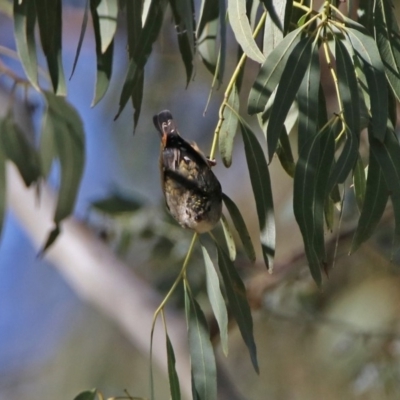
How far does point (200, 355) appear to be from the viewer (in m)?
1.14

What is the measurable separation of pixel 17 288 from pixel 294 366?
2.29 m

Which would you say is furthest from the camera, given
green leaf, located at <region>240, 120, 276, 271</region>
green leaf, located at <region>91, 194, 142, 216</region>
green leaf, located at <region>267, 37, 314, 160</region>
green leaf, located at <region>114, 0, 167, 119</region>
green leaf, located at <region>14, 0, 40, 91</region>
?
green leaf, located at <region>91, 194, 142, 216</region>

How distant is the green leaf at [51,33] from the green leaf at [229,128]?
11.6 inches

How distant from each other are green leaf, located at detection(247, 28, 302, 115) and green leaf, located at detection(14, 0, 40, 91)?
17.9 inches

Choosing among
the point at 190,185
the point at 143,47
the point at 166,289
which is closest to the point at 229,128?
the point at 190,185

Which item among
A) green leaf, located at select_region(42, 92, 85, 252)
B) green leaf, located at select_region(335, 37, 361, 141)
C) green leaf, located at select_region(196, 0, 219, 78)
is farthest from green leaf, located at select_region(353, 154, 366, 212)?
green leaf, located at select_region(42, 92, 85, 252)

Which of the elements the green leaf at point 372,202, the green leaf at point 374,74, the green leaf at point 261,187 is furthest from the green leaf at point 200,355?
the green leaf at point 374,74

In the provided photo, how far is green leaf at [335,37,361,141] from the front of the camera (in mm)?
982

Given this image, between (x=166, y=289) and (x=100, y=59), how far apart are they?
4.17 feet

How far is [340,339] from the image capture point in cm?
297

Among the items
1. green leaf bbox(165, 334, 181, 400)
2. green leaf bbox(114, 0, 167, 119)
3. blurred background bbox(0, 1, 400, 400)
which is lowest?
blurred background bbox(0, 1, 400, 400)

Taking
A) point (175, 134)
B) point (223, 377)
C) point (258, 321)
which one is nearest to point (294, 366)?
point (258, 321)

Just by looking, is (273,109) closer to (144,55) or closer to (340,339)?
(144,55)

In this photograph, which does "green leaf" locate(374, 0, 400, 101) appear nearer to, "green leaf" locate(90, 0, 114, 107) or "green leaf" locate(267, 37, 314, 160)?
"green leaf" locate(267, 37, 314, 160)
